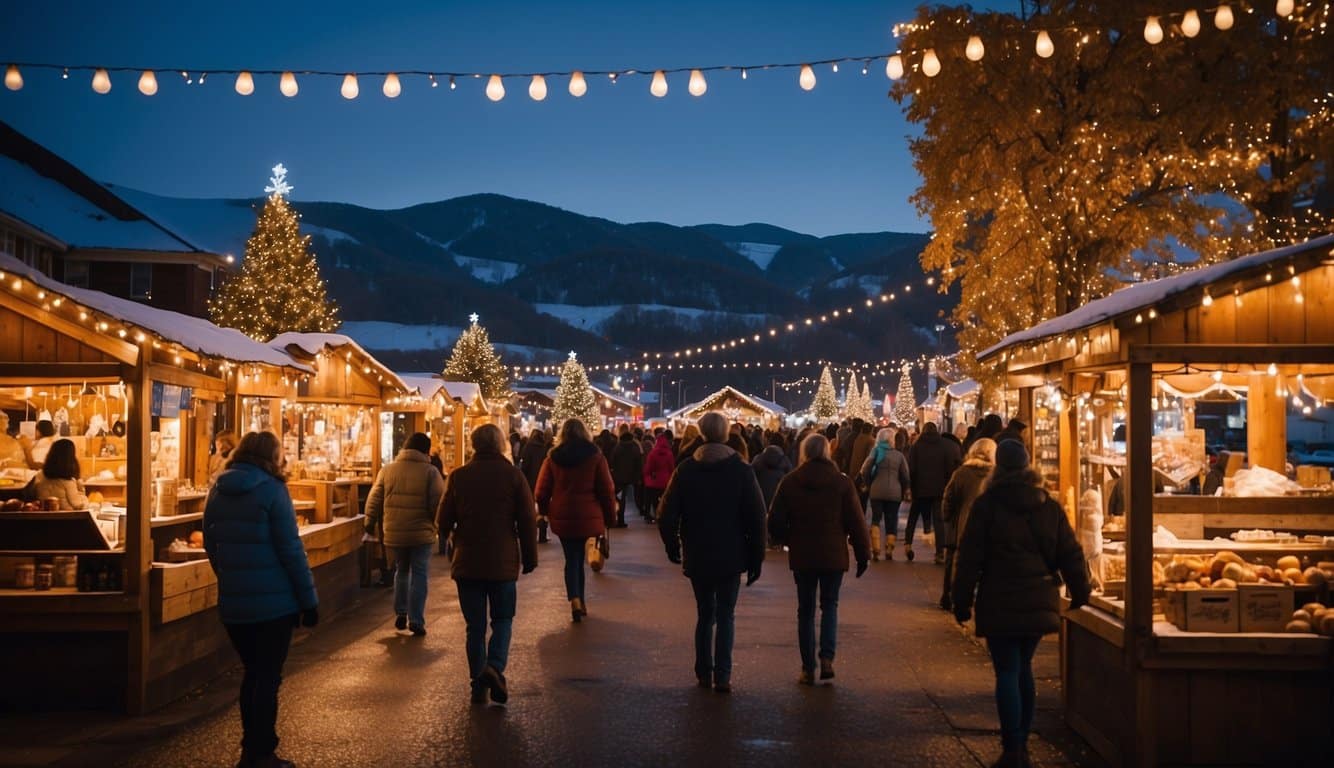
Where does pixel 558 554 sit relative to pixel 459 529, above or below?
below

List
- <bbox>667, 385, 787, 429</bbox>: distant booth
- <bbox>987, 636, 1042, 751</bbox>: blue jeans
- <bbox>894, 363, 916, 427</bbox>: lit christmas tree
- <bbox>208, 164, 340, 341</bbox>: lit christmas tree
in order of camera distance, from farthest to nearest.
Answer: <bbox>894, 363, 916, 427</bbox>: lit christmas tree
<bbox>667, 385, 787, 429</bbox>: distant booth
<bbox>208, 164, 340, 341</bbox>: lit christmas tree
<bbox>987, 636, 1042, 751</bbox>: blue jeans

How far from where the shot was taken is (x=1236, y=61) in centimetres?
1828

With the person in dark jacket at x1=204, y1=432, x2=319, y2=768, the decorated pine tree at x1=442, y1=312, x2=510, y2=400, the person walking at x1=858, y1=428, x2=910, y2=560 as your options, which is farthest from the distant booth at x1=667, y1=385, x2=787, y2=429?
the person in dark jacket at x1=204, y1=432, x2=319, y2=768

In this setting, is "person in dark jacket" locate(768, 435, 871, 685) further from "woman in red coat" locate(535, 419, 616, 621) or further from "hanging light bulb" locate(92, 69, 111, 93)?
"hanging light bulb" locate(92, 69, 111, 93)

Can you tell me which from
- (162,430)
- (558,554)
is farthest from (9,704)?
(558,554)

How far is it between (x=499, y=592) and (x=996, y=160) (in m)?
14.0

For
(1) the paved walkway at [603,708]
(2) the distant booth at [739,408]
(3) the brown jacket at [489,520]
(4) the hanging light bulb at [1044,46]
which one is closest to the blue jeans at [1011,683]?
(1) the paved walkway at [603,708]

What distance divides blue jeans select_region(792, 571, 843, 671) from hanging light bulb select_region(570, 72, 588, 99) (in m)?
6.12

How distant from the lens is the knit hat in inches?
254

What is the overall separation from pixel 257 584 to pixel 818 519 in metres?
3.87

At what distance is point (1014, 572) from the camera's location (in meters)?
6.33

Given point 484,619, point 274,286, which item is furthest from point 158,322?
point 274,286

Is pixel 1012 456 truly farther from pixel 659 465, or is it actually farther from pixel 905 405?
pixel 905 405

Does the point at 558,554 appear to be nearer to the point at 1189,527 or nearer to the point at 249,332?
the point at 1189,527
